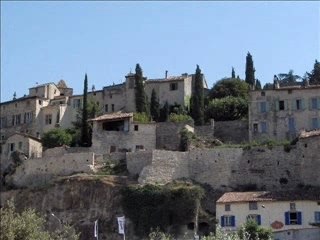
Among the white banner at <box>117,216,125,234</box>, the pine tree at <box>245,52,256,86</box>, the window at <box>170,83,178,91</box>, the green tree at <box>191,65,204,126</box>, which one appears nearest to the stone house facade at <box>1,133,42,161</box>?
the window at <box>170,83,178,91</box>

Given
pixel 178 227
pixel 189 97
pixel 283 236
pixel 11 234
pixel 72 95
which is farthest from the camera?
pixel 72 95

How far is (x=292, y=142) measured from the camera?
221ft

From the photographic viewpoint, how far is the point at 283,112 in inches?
2948

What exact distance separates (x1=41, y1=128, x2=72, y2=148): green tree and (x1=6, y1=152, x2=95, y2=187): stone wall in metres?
6.46

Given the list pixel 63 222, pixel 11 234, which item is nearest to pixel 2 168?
pixel 63 222

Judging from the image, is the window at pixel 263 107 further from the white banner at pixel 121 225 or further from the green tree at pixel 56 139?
the white banner at pixel 121 225

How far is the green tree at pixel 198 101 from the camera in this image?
82.0 meters

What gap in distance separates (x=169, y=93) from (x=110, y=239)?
92.8 feet

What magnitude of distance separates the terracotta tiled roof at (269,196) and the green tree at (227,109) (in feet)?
65.0

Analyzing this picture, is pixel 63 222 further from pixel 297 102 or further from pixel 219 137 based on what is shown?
pixel 297 102

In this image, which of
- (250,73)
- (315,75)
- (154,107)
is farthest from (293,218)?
(250,73)

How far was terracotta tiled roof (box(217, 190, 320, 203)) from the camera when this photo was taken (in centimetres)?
6038

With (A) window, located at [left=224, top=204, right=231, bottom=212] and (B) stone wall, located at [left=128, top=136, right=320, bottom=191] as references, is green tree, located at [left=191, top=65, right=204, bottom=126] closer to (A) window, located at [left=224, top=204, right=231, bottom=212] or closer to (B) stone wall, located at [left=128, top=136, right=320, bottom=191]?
(B) stone wall, located at [left=128, top=136, right=320, bottom=191]

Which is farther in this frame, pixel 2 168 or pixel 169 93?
pixel 169 93
